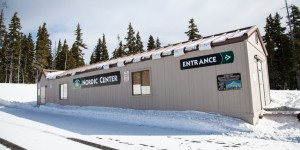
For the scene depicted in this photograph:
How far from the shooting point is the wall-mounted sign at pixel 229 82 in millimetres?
9087

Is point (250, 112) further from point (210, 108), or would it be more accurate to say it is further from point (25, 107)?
point (25, 107)

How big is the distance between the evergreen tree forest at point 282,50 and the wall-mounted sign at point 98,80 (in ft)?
79.9

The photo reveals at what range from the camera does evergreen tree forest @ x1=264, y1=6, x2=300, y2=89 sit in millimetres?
29834

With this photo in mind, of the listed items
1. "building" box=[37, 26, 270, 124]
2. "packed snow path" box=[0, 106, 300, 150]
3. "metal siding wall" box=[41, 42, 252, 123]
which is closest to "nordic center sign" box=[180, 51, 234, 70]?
"building" box=[37, 26, 270, 124]

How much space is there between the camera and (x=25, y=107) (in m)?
20.3

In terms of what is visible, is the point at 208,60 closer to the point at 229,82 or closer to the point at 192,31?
the point at 229,82

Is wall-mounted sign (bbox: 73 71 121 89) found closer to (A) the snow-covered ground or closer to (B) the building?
(B) the building

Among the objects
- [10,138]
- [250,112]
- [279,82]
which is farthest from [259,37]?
[279,82]

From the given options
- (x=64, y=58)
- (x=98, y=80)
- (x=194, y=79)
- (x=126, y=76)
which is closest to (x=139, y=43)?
(x=64, y=58)

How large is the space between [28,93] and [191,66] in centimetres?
2710

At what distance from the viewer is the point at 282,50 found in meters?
31.1

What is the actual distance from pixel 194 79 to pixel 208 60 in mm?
1100

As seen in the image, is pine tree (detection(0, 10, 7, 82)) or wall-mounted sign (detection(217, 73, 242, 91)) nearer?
→ wall-mounted sign (detection(217, 73, 242, 91))

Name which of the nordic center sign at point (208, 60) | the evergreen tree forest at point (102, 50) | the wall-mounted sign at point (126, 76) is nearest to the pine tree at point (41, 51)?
the evergreen tree forest at point (102, 50)
